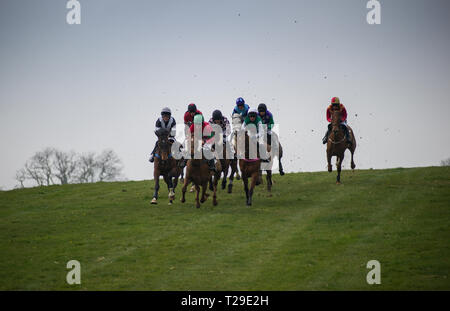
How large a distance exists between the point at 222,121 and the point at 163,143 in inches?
138

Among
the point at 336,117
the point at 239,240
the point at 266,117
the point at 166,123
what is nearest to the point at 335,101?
the point at 336,117

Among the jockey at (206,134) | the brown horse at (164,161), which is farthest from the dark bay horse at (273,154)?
the brown horse at (164,161)

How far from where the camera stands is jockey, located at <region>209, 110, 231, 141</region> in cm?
2594

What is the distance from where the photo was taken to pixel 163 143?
2397 cm

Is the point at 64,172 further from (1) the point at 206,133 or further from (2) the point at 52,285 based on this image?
(2) the point at 52,285

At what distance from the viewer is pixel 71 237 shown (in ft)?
61.8

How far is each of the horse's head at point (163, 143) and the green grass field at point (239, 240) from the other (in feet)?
6.67

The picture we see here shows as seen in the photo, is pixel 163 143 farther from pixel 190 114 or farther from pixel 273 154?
pixel 273 154

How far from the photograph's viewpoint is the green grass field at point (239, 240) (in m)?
13.9

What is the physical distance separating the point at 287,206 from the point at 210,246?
6.62 meters

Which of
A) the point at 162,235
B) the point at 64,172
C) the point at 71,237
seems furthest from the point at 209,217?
the point at 64,172

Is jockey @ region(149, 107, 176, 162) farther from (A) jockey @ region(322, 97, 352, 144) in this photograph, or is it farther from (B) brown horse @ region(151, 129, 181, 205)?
(A) jockey @ region(322, 97, 352, 144)

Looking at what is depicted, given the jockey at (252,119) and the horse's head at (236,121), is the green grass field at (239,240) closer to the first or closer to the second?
the horse's head at (236,121)

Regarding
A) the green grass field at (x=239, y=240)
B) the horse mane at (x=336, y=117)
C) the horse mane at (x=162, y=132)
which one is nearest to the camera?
the green grass field at (x=239, y=240)
